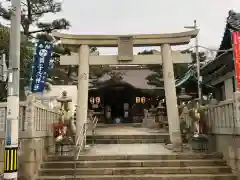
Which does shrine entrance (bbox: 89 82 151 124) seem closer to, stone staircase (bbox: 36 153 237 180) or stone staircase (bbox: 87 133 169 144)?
stone staircase (bbox: 87 133 169 144)

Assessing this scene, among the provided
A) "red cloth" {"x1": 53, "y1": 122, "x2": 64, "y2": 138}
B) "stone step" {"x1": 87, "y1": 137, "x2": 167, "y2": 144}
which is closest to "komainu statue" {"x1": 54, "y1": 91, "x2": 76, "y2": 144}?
"red cloth" {"x1": 53, "y1": 122, "x2": 64, "y2": 138}

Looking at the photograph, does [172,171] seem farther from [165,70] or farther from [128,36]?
[128,36]

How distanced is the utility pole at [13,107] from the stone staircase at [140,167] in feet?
7.72

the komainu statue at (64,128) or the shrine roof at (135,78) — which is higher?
the shrine roof at (135,78)

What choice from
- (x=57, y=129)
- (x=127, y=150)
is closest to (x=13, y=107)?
(x=57, y=129)

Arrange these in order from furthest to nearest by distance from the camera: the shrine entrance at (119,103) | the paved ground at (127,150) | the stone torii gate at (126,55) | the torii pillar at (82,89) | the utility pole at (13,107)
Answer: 1. the shrine entrance at (119,103)
2. the stone torii gate at (126,55)
3. the torii pillar at (82,89)
4. the paved ground at (127,150)
5. the utility pole at (13,107)

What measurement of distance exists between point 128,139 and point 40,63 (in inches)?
222

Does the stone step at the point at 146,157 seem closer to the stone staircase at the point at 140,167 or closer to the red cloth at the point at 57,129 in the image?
the stone staircase at the point at 140,167

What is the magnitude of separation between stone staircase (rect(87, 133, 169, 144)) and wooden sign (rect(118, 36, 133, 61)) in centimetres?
429

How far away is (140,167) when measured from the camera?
897cm

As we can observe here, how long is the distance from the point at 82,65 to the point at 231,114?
20.7 ft

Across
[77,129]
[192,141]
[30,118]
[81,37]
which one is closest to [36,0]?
[81,37]

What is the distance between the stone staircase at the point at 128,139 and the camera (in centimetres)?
1417

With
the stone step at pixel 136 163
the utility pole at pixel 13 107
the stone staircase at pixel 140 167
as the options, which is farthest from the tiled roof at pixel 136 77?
the utility pole at pixel 13 107
